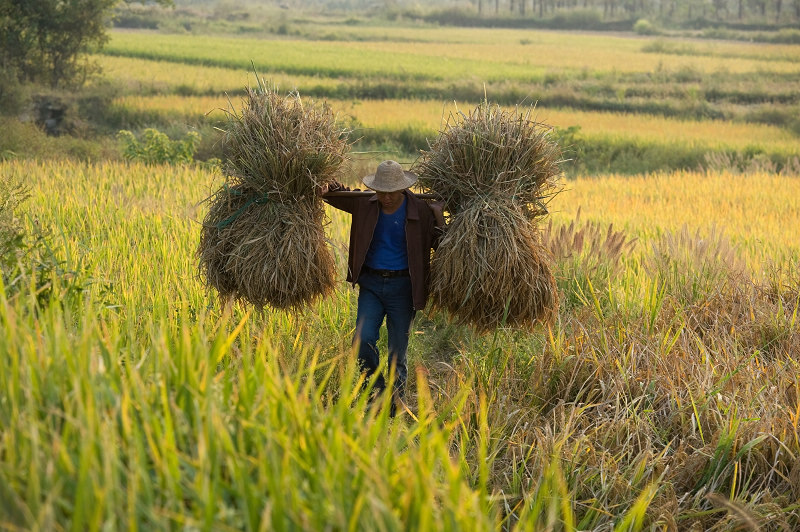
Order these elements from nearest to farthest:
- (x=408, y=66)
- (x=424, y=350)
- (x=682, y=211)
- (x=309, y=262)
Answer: (x=309, y=262), (x=424, y=350), (x=682, y=211), (x=408, y=66)

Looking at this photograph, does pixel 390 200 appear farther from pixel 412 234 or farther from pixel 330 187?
pixel 330 187

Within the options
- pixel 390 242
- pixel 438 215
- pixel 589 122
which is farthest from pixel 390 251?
pixel 589 122

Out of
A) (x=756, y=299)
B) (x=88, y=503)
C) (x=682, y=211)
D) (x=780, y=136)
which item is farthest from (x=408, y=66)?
(x=88, y=503)

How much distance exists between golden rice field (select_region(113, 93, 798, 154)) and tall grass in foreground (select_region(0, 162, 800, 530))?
24.9 feet

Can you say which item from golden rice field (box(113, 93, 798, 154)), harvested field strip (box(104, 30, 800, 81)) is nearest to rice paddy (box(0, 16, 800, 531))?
golden rice field (box(113, 93, 798, 154))

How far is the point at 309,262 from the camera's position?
3822 millimetres

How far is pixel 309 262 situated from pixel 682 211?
625 centimetres

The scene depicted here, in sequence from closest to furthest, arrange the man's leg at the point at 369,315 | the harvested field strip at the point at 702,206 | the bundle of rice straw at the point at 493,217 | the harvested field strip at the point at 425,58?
the bundle of rice straw at the point at 493,217
the man's leg at the point at 369,315
the harvested field strip at the point at 702,206
the harvested field strip at the point at 425,58

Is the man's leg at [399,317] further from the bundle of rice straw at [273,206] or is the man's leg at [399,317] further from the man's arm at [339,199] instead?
the man's arm at [339,199]

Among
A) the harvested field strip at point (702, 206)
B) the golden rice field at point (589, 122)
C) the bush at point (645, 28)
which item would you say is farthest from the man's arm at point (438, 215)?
the bush at point (645, 28)

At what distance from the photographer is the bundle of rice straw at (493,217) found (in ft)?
12.3

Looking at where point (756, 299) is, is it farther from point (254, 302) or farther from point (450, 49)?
point (450, 49)

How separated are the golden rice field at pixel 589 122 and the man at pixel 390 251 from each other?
36.5 ft

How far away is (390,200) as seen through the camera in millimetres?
3992
